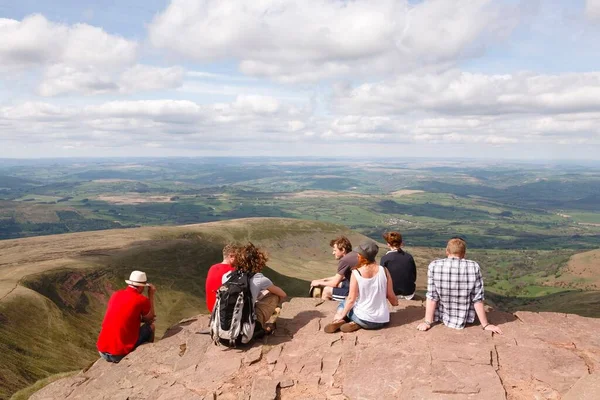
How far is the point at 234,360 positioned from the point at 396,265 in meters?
7.81

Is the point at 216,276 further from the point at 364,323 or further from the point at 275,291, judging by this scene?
the point at 364,323

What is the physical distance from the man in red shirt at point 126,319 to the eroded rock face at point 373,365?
17.3 inches

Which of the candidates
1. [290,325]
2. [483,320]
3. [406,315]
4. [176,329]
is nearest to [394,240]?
[406,315]

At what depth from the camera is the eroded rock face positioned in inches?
420

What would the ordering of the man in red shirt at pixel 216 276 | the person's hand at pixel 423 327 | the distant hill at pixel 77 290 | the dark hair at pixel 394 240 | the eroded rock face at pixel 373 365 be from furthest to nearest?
1. the distant hill at pixel 77 290
2. the dark hair at pixel 394 240
3. the man in red shirt at pixel 216 276
4. the person's hand at pixel 423 327
5. the eroded rock face at pixel 373 365

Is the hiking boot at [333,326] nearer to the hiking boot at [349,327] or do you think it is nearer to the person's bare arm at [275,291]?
the hiking boot at [349,327]

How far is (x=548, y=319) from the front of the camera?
1485 centimetres

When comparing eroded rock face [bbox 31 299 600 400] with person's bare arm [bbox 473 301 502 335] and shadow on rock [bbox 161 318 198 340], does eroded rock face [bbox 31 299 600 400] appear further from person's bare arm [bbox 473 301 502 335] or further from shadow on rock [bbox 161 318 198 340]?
shadow on rock [bbox 161 318 198 340]

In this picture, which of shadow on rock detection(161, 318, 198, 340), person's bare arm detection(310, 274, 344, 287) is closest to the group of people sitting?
person's bare arm detection(310, 274, 344, 287)

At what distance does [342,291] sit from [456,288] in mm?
5407

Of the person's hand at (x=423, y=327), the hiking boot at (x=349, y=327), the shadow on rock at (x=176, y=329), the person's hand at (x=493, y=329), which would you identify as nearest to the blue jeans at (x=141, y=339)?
the shadow on rock at (x=176, y=329)

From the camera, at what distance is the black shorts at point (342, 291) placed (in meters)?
16.9

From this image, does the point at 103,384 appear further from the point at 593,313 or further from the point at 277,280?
the point at 593,313

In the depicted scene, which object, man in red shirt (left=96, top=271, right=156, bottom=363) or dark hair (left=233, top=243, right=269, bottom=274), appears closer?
dark hair (left=233, top=243, right=269, bottom=274)
